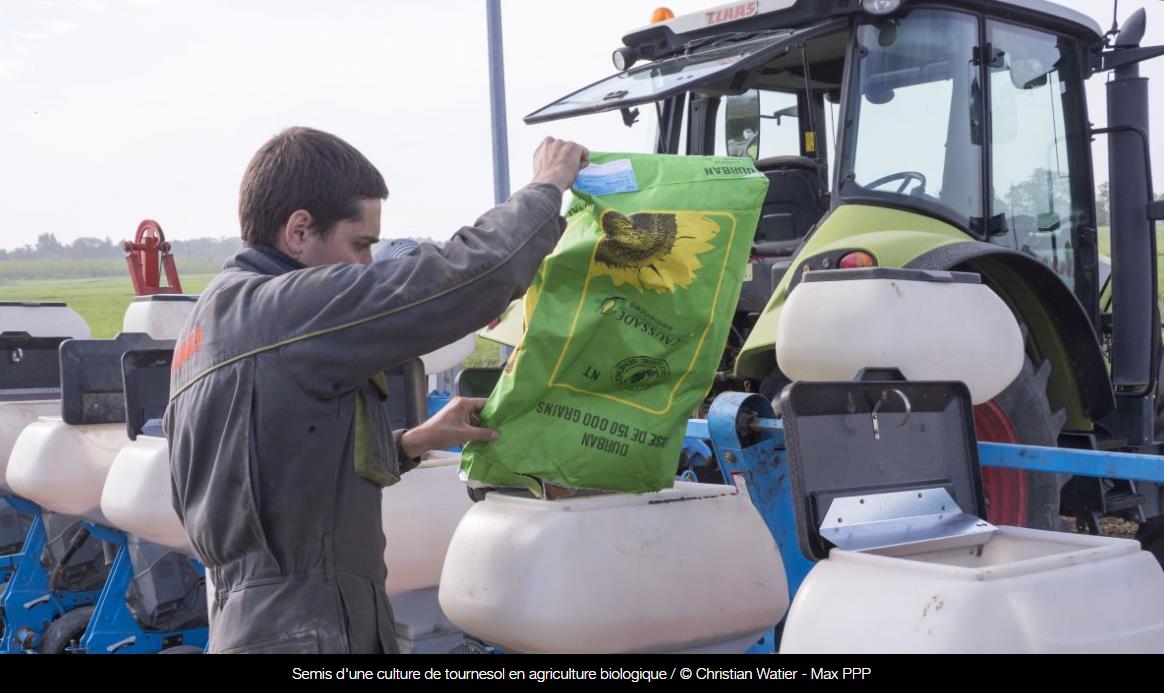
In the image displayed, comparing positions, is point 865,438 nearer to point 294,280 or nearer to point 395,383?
point 294,280

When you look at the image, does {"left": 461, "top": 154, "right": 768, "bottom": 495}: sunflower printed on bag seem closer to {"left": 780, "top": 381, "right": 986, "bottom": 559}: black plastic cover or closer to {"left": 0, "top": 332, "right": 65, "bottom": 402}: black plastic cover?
{"left": 780, "top": 381, "right": 986, "bottom": 559}: black plastic cover

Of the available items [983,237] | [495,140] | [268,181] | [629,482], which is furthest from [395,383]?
[495,140]

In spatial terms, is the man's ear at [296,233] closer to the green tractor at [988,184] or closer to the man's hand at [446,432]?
the man's hand at [446,432]

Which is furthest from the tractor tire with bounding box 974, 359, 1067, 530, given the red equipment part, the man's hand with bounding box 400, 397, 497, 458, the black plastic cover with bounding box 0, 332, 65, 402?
the red equipment part

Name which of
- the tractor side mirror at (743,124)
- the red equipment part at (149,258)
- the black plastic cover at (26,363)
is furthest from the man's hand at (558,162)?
the red equipment part at (149,258)

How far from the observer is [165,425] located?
1849 millimetres

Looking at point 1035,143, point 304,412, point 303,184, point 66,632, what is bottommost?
point 66,632

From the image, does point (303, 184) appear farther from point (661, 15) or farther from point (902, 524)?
point (661, 15)

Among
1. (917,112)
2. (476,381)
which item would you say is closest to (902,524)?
(476,381)

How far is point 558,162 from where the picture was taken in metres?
1.90

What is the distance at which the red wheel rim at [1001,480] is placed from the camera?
3355 millimetres

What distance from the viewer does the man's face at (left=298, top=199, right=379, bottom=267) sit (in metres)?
1.77

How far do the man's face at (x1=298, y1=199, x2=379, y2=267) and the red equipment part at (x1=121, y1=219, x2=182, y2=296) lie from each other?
473 cm

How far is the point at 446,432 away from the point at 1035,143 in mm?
3170
